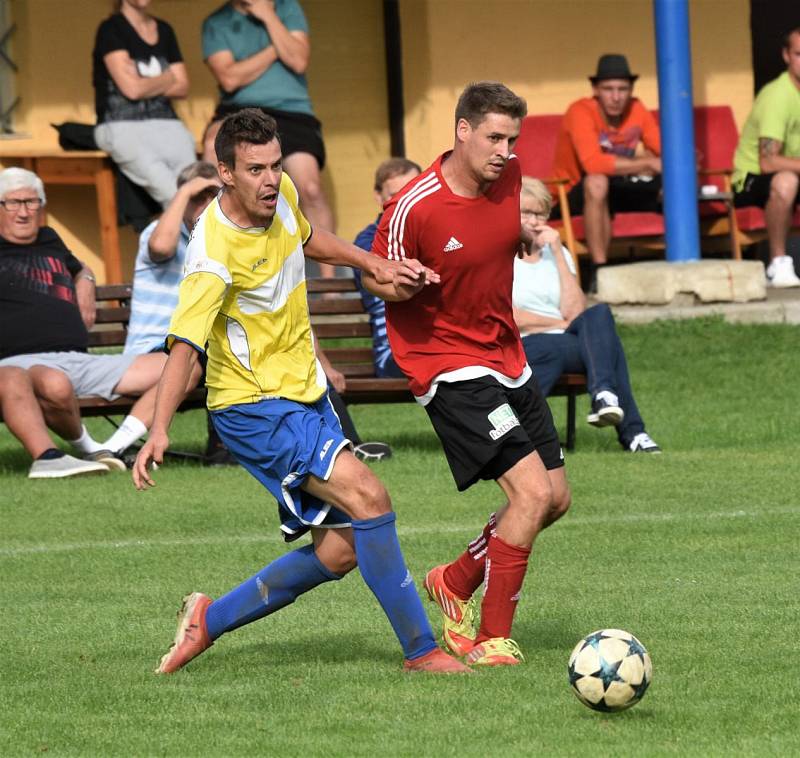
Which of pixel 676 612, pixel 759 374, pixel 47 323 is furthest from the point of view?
pixel 759 374

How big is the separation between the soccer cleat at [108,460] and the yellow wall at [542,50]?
6.23 m

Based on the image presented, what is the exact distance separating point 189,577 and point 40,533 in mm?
1396

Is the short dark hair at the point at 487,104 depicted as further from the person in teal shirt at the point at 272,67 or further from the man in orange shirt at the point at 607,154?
Answer: the man in orange shirt at the point at 607,154

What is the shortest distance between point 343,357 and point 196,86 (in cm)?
507

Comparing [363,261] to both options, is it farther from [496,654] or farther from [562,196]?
[562,196]

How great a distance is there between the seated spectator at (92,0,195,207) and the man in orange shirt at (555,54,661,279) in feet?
10.5

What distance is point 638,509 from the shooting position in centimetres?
922

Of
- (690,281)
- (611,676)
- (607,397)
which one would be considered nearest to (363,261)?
(611,676)

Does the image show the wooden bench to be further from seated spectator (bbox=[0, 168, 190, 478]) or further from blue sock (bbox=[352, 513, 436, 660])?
blue sock (bbox=[352, 513, 436, 660])

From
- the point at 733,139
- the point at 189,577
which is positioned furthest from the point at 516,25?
the point at 189,577

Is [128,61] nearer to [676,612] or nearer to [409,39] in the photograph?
[409,39]

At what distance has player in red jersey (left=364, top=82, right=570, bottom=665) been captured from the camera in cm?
642

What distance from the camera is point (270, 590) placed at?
20.8ft

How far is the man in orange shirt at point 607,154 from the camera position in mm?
15094
